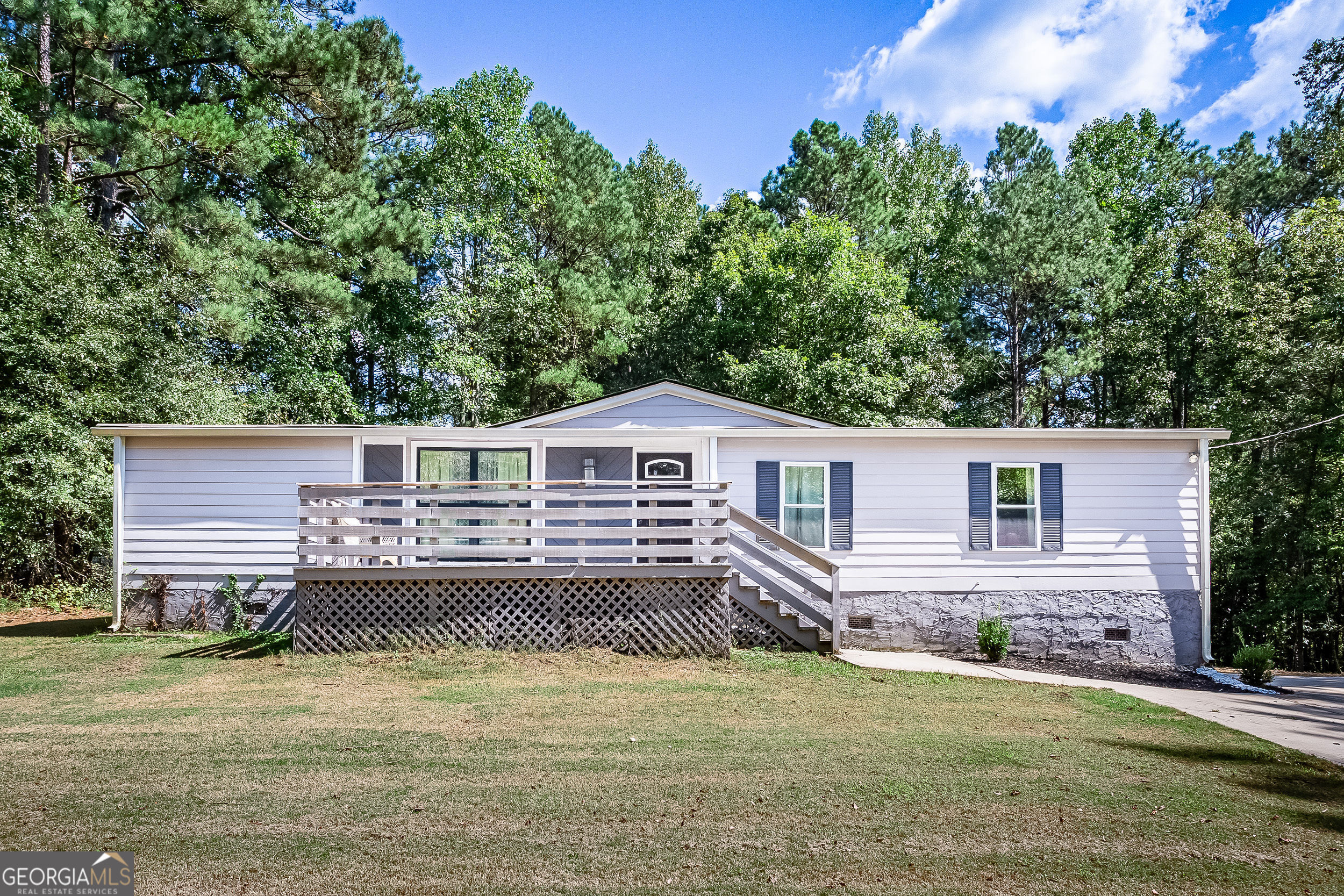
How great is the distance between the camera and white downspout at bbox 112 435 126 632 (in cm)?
1006

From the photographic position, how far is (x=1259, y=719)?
6676 mm

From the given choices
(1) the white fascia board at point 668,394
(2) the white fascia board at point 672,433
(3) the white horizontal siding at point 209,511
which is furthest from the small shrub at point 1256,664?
(3) the white horizontal siding at point 209,511

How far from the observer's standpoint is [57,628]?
1062 cm

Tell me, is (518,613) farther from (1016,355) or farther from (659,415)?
(1016,355)

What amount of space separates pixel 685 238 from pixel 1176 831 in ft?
83.1

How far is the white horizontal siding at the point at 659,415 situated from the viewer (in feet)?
Answer: 40.2

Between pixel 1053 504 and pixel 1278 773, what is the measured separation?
19.5 ft

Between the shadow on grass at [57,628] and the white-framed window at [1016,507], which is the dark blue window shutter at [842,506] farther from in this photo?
the shadow on grass at [57,628]

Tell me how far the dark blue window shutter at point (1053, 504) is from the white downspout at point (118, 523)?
12.6 meters

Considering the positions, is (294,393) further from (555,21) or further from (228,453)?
(555,21)

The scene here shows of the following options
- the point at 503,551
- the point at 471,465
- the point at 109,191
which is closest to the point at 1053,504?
the point at 503,551

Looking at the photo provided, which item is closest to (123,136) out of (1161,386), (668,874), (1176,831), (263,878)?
(263,878)

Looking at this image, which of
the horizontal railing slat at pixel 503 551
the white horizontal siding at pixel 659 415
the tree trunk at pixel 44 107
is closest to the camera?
the horizontal railing slat at pixel 503 551

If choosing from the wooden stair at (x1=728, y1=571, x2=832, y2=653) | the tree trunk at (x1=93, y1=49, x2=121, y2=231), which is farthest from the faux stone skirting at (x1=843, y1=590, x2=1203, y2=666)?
the tree trunk at (x1=93, y1=49, x2=121, y2=231)
